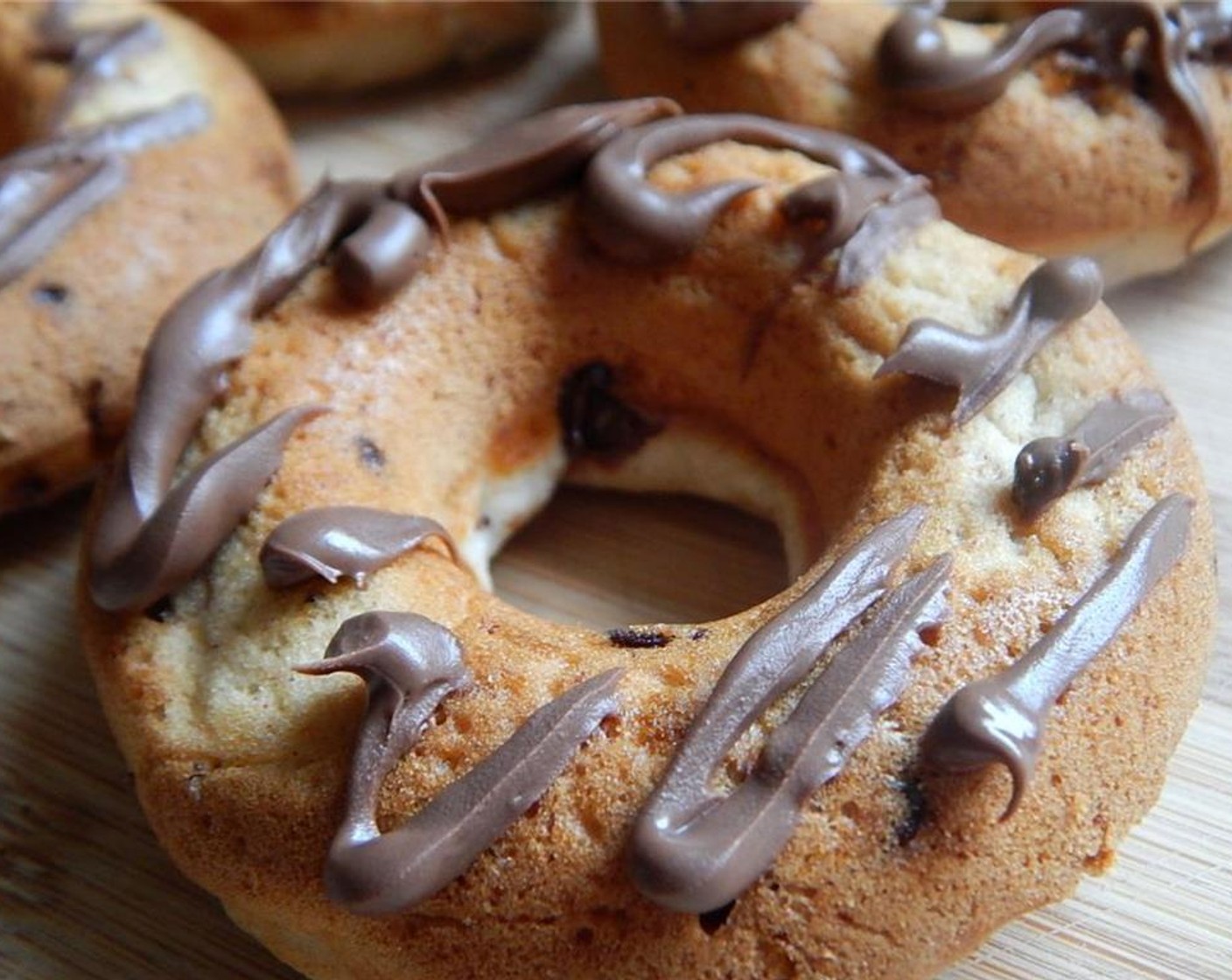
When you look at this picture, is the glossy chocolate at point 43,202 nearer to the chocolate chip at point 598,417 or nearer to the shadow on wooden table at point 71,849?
the shadow on wooden table at point 71,849

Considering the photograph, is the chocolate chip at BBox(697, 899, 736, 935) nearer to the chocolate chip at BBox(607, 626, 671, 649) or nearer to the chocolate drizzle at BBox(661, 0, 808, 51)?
the chocolate chip at BBox(607, 626, 671, 649)

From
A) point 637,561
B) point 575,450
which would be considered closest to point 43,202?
point 575,450

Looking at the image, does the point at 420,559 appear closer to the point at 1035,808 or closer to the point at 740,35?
the point at 1035,808

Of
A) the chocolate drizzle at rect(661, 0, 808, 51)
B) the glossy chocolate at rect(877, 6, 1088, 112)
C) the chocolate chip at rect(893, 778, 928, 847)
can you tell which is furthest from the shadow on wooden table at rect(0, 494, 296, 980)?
the glossy chocolate at rect(877, 6, 1088, 112)

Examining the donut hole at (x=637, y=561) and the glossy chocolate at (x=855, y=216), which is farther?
the donut hole at (x=637, y=561)

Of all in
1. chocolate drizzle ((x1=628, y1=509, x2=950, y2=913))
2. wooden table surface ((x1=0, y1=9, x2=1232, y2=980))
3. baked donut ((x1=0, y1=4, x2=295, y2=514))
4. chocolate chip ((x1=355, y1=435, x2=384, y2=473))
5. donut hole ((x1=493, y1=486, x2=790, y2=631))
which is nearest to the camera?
chocolate drizzle ((x1=628, y1=509, x2=950, y2=913))

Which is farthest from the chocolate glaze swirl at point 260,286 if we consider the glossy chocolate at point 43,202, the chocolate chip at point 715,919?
the chocolate chip at point 715,919

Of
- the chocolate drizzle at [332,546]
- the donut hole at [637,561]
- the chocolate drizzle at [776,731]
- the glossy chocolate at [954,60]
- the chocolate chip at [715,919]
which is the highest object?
the glossy chocolate at [954,60]
